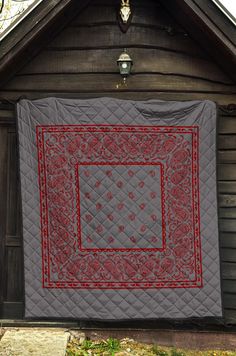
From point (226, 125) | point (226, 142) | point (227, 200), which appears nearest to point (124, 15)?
point (226, 125)

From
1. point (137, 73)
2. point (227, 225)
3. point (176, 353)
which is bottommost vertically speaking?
point (176, 353)

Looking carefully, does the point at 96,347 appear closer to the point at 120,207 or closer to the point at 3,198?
the point at 120,207

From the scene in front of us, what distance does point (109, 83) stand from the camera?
484cm

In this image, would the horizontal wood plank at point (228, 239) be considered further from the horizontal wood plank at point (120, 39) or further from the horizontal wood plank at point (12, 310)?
the horizontal wood plank at point (12, 310)

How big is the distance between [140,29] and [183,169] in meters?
1.62

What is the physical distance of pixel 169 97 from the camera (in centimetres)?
482

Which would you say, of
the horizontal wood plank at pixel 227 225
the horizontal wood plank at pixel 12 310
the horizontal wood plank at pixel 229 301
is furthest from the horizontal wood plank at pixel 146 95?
the horizontal wood plank at pixel 12 310

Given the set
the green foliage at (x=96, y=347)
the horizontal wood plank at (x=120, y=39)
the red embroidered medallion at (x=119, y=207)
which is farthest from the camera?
the horizontal wood plank at (x=120, y=39)

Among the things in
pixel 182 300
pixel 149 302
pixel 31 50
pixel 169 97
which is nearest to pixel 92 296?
pixel 149 302

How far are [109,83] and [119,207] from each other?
1.37m

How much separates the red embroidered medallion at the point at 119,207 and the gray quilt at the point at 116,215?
1 cm

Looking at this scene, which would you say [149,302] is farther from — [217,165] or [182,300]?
[217,165]

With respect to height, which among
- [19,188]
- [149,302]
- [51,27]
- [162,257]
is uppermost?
[51,27]

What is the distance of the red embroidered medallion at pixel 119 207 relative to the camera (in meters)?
4.63
